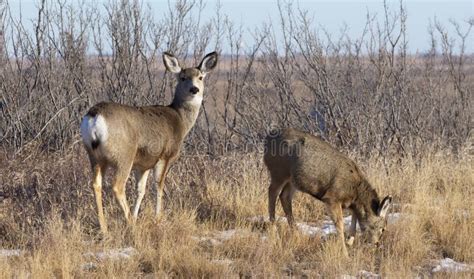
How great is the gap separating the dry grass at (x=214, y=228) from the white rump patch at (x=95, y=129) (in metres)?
0.93

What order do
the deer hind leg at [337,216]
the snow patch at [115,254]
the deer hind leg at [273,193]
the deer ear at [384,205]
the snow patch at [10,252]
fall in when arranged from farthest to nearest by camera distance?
the deer hind leg at [273,193]
the deer ear at [384,205]
the deer hind leg at [337,216]
the snow patch at [10,252]
the snow patch at [115,254]

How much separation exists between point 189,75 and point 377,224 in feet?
10.9

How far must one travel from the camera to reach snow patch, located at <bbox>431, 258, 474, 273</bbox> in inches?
295

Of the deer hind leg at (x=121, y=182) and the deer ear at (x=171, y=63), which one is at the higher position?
the deer ear at (x=171, y=63)

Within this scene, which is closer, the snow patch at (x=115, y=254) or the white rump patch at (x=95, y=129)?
the snow patch at (x=115, y=254)

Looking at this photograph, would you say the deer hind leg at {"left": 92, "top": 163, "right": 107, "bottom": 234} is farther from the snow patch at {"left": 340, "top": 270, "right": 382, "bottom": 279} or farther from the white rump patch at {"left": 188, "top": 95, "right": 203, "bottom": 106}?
the snow patch at {"left": 340, "top": 270, "right": 382, "bottom": 279}

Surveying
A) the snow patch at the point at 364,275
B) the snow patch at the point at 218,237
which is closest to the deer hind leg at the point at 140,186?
the snow patch at the point at 218,237

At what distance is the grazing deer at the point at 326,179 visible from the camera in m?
8.68

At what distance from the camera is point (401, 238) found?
834 centimetres

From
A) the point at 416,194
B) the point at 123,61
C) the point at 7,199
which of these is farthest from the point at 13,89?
the point at 416,194

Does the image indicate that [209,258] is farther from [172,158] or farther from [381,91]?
[381,91]

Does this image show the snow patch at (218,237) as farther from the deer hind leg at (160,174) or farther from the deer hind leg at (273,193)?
the deer hind leg at (160,174)

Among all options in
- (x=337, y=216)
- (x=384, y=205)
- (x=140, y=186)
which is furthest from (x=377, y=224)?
(x=140, y=186)

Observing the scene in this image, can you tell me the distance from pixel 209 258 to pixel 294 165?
67.4 inches
